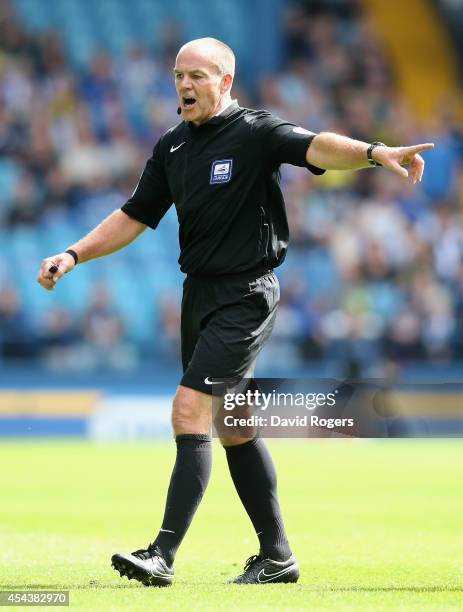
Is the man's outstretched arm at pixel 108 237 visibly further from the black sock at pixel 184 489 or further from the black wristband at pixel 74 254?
the black sock at pixel 184 489

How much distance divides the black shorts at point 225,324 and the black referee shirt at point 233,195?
7 cm

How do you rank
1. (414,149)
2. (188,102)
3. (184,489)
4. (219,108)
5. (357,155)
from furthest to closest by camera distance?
(219,108) → (188,102) → (184,489) → (357,155) → (414,149)

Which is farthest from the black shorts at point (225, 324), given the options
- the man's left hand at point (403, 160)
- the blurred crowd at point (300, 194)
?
the blurred crowd at point (300, 194)

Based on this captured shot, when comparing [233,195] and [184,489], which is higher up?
[233,195]

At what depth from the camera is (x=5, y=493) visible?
40.8ft

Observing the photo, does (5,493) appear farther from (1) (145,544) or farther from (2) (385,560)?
(2) (385,560)

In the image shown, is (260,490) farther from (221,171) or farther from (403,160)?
(403,160)

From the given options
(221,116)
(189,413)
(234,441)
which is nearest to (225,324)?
(189,413)

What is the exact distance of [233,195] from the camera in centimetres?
671

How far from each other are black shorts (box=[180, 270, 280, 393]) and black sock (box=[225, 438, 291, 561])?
1.32 ft

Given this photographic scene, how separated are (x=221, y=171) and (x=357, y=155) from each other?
32.7 inches

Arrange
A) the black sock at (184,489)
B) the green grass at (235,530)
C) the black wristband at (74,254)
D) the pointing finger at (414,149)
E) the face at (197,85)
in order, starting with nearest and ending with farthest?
the pointing finger at (414,149), the green grass at (235,530), the black sock at (184,489), the face at (197,85), the black wristband at (74,254)

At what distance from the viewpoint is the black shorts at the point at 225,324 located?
6.57 metres

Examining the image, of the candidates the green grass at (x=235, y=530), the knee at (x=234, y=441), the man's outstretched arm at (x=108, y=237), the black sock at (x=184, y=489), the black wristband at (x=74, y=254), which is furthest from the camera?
the man's outstretched arm at (x=108, y=237)
